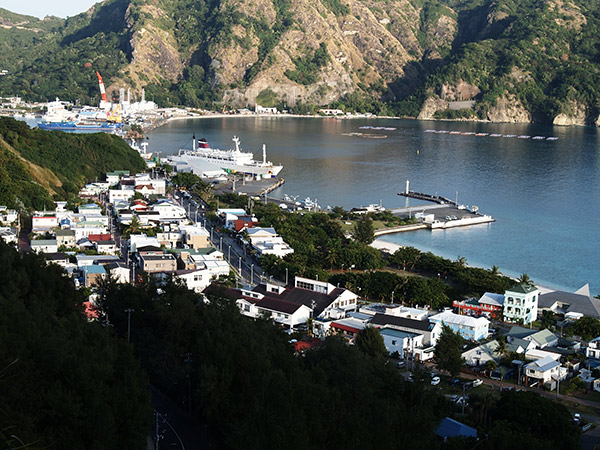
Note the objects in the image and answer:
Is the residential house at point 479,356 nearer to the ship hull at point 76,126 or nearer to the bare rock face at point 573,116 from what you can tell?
the ship hull at point 76,126

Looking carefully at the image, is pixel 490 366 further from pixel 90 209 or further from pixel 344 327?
pixel 90 209

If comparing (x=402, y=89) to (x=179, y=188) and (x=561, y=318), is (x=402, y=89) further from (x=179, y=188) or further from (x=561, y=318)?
(x=561, y=318)

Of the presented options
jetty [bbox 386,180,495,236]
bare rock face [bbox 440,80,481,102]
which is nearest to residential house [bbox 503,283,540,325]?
jetty [bbox 386,180,495,236]

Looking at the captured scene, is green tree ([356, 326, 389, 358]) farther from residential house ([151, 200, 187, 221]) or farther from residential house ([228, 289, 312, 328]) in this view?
residential house ([151, 200, 187, 221])

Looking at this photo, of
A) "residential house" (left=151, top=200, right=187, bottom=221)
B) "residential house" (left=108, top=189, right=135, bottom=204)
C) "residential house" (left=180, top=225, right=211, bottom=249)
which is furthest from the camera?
"residential house" (left=108, top=189, right=135, bottom=204)

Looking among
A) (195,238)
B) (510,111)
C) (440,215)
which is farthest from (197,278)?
(510,111)

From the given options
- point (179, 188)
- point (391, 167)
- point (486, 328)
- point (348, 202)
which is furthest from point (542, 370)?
point (391, 167)
